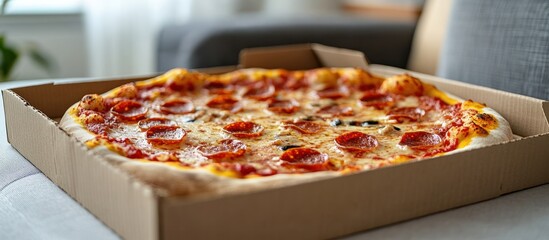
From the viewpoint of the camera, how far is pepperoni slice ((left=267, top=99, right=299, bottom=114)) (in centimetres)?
151

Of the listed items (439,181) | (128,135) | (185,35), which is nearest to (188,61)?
(185,35)

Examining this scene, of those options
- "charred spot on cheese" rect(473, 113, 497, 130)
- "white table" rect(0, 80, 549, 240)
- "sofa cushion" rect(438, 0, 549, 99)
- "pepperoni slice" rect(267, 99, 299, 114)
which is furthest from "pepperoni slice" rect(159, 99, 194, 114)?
"sofa cushion" rect(438, 0, 549, 99)

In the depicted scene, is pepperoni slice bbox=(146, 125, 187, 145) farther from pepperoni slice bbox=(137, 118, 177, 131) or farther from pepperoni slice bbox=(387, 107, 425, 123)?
pepperoni slice bbox=(387, 107, 425, 123)

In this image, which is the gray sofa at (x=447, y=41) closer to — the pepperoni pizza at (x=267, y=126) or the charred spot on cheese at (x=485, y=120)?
the pepperoni pizza at (x=267, y=126)

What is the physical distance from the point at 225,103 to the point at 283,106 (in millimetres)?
134

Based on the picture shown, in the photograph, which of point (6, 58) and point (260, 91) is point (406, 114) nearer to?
point (260, 91)

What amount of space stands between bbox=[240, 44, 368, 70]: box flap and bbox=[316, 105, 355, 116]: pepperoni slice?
39 centimetres

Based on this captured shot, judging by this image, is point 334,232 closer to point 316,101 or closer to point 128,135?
point 128,135

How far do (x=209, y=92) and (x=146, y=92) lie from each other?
16cm

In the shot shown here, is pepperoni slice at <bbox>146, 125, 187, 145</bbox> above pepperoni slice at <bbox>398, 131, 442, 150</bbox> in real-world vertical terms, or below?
below

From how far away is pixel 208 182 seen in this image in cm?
90

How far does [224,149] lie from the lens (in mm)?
1163

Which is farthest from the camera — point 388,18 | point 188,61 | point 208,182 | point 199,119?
point 388,18

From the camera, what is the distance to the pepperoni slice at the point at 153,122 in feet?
4.36
